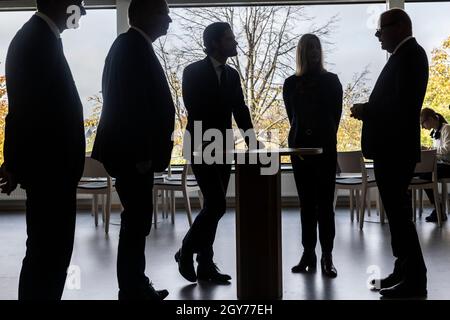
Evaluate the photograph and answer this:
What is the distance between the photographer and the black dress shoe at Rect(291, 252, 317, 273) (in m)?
3.88

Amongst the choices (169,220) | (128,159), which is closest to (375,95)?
(128,159)

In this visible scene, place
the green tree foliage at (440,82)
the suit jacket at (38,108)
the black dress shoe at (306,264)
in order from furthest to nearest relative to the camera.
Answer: the green tree foliage at (440,82)
the black dress shoe at (306,264)
the suit jacket at (38,108)

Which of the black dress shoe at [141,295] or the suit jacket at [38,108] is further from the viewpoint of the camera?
the black dress shoe at [141,295]

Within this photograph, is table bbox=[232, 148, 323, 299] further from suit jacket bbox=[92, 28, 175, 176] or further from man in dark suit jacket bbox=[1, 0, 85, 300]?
man in dark suit jacket bbox=[1, 0, 85, 300]

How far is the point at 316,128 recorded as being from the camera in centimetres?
368

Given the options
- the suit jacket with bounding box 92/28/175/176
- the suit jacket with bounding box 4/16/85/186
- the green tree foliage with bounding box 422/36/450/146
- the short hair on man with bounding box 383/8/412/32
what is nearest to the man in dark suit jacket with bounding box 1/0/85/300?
the suit jacket with bounding box 4/16/85/186

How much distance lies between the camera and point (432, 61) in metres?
7.93

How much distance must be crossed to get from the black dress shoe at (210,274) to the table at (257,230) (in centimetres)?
49

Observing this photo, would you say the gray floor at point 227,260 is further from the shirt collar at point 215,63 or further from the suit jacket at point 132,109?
the shirt collar at point 215,63

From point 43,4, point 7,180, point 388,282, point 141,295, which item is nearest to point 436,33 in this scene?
point 388,282

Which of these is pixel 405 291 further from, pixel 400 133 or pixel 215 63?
pixel 215 63

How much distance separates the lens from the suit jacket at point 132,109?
2.82 m

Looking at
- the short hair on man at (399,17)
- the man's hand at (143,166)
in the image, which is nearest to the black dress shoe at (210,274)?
the man's hand at (143,166)
